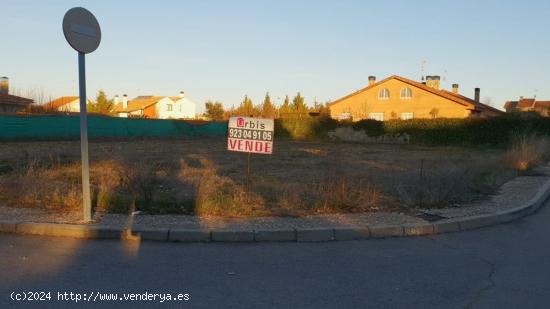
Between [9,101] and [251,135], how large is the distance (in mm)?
40255

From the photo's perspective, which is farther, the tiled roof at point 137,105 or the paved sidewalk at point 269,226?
the tiled roof at point 137,105

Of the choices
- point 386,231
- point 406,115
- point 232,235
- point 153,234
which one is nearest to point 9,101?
point 406,115

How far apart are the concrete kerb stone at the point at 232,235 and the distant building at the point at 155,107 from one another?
76.5 metres

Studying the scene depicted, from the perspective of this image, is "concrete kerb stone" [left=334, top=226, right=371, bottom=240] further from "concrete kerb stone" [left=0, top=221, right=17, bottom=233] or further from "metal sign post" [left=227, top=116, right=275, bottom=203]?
"concrete kerb stone" [left=0, top=221, right=17, bottom=233]

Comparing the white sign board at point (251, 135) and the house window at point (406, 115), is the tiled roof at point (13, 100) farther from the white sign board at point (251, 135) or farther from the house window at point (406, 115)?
the white sign board at point (251, 135)

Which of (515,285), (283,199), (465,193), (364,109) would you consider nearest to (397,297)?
(515,285)

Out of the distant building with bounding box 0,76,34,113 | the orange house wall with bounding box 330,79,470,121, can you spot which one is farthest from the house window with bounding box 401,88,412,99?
the distant building with bounding box 0,76,34,113

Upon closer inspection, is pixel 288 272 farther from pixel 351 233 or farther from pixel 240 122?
pixel 240 122

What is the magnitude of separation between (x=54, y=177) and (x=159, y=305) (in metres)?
7.77

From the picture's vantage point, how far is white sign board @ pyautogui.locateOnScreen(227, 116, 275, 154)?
861 cm

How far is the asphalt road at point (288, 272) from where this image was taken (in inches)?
173

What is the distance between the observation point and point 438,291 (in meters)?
4.70

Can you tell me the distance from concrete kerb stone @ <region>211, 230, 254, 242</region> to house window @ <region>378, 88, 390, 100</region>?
1888 inches

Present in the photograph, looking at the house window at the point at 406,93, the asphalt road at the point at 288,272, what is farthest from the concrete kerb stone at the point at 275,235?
the house window at the point at 406,93
